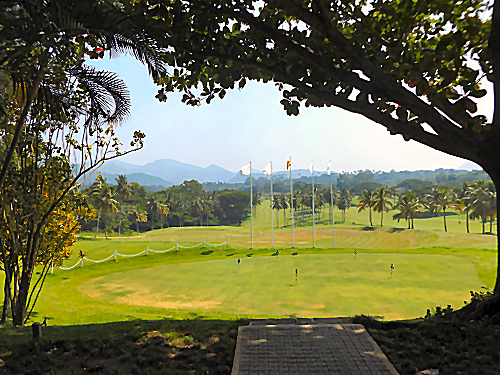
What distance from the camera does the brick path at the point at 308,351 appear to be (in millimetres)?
3963

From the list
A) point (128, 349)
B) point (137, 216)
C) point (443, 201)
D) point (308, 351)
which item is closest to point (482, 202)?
point (443, 201)

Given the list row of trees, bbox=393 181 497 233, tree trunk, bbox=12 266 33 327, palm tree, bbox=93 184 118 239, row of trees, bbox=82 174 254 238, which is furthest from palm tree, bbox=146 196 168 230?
tree trunk, bbox=12 266 33 327

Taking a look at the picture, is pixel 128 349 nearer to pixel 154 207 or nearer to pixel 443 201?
pixel 443 201

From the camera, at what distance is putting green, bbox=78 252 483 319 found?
1270 cm

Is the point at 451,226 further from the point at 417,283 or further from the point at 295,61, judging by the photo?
the point at 295,61

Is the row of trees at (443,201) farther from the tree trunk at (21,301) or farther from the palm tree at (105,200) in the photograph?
the tree trunk at (21,301)

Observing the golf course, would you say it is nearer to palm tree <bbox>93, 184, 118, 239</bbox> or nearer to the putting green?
the putting green

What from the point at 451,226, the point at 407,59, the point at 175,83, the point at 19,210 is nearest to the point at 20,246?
the point at 19,210

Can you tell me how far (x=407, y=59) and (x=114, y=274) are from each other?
61.7 ft

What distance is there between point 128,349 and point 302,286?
42.2 ft

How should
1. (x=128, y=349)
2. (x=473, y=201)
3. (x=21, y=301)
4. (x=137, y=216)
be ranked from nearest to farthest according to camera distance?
(x=128, y=349) → (x=21, y=301) → (x=473, y=201) → (x=137, y=216)

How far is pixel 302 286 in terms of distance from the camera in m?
16.3

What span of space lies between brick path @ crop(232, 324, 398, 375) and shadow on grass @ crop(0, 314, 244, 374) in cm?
25

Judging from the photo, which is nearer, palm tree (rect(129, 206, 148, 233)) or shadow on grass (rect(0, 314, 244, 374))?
shadow on grass (rect(0, 314, 244, 374))
